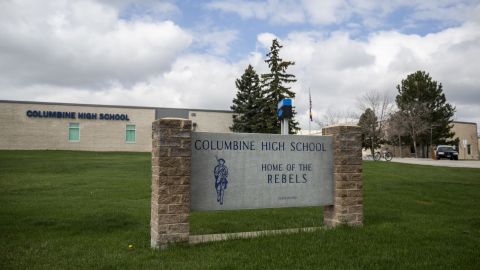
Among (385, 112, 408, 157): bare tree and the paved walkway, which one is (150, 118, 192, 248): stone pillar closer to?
the paved walkway

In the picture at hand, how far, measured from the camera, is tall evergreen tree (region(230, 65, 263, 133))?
4544 centimetres

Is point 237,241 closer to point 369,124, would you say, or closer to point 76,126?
point 76,126

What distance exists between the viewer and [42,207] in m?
9.91

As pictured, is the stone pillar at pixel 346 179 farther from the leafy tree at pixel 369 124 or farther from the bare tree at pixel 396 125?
the bare tree at pixel 396 125

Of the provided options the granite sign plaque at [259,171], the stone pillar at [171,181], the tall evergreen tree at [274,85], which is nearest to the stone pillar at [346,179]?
the granite sign plaque at [259,171]

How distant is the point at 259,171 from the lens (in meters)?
6.92

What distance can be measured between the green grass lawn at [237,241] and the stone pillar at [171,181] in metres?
0.29

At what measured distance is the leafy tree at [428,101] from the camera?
172ft

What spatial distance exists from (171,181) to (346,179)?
131 inches

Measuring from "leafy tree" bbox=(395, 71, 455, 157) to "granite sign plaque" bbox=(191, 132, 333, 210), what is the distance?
48737mm

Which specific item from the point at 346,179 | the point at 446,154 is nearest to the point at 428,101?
the point at 446,154

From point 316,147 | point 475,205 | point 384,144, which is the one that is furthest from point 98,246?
point 384,144

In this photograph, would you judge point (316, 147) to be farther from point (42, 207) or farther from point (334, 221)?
point (42, 207)

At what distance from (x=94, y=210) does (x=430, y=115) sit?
5064cm
